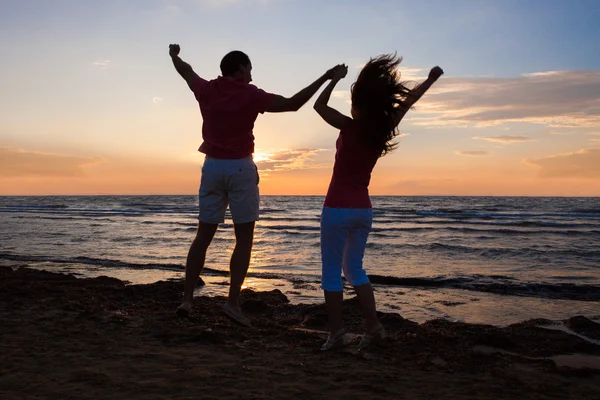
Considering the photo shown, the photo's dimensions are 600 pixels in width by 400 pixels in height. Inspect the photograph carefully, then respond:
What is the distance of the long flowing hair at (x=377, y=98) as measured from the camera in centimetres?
346

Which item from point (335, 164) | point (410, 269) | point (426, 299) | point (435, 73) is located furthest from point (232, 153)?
point (410, 269)

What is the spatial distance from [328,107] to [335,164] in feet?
1.36

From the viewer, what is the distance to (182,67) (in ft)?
13.9

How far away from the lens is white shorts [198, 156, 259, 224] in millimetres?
3895

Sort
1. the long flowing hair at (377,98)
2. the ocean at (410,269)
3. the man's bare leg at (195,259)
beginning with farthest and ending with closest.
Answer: the ocean at (410,269) → the man's bare leg at (195,259) → the long flowing hair at (377,98)

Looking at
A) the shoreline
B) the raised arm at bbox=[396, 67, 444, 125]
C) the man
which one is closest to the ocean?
the shoreline

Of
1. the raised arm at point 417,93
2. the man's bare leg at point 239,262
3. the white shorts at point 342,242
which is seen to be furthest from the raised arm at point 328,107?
the man's bare leg at point 239,262

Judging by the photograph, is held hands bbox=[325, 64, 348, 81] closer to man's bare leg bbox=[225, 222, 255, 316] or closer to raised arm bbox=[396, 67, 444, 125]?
raised arm bbox=[396, 67, 444, 125]

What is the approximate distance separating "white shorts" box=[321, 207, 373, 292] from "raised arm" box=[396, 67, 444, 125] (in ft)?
2.41

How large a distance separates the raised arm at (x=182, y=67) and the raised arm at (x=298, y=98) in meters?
0.81

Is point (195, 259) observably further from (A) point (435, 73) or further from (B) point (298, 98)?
(A) point (435, 73)

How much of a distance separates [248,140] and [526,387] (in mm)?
2539

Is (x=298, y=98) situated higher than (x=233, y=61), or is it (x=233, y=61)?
(x=233, y=61)

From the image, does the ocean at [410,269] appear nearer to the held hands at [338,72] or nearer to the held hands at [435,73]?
the held hands at [435,73]
